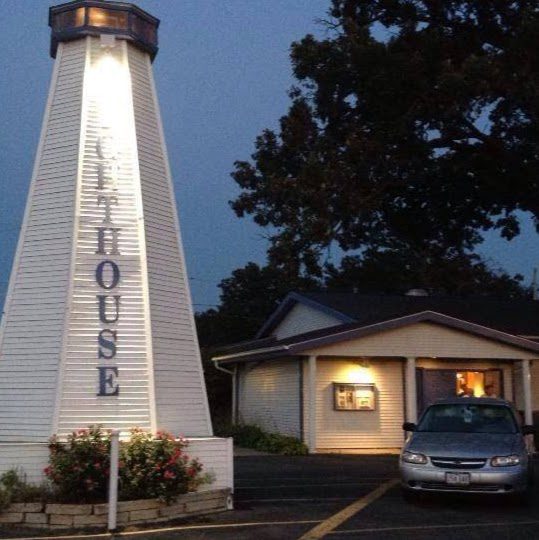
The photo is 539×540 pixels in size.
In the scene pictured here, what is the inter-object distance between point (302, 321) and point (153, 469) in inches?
761

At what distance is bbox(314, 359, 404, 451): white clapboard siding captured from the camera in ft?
73.6

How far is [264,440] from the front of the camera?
23.2m

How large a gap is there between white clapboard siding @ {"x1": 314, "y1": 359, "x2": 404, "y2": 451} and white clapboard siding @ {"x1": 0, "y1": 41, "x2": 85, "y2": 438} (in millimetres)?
11458

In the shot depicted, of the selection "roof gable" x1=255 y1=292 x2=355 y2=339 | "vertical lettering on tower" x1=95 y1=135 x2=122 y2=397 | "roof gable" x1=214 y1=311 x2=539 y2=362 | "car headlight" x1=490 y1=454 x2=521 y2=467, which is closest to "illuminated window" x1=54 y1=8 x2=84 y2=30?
"vertical lettering on tower" x1=95 y1=135 x2=122 y2=397

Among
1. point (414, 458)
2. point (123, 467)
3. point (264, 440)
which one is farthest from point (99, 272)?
point (264, 440)

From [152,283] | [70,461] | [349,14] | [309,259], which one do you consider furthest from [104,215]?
[349,14]

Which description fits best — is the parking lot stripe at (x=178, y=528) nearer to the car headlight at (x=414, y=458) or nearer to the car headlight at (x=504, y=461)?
the car headlight at (x=414, y=458)

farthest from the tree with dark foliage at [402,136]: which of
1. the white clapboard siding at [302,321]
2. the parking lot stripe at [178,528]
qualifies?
the parking lot stripe at [178,528]

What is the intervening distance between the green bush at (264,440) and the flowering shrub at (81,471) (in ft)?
36.7

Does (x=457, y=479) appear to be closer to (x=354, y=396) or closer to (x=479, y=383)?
(x=354, y=396)

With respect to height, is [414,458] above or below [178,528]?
above

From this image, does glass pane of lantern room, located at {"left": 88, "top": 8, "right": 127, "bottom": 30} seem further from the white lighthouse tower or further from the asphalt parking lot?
the asphalt parking lot

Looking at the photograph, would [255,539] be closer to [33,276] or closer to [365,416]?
[33,276]

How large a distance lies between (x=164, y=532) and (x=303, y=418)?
12476mm
